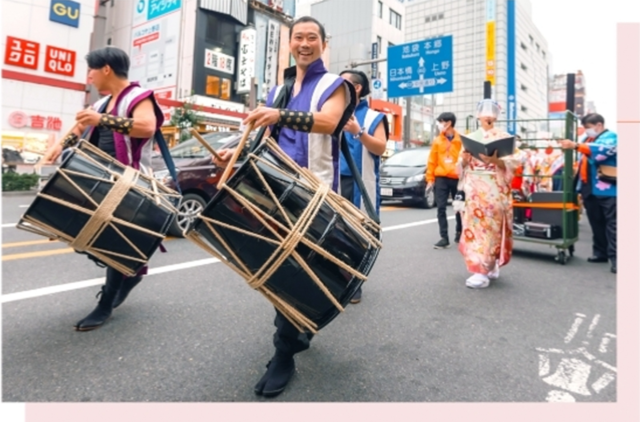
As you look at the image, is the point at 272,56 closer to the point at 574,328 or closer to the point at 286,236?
the point at 574,328

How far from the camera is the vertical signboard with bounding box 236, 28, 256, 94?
20.3 metres

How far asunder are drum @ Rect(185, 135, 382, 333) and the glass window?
20.1 m

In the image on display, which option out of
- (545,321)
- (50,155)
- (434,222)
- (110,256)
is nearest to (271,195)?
(110,256)

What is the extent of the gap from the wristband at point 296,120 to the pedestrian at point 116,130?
104 cm

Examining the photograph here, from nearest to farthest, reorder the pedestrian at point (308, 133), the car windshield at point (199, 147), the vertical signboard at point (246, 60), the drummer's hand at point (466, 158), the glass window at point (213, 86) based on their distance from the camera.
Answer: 1. the pedestrian at point (308, 133)
2. the drummer's hand at point (466, 158)
3. the car windshield at point (199, 147)
4. the glass window at point (213, 86)
5. the vertical signboard at point (246, 60)

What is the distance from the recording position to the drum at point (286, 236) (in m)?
1.28

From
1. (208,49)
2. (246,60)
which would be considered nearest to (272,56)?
(246,60)

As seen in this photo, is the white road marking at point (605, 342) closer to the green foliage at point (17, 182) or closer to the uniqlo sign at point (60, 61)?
the green foliage at point (17, 182)

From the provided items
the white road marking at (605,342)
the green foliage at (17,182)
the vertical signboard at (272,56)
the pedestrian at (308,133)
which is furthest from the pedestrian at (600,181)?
the vertical signboard at (272,56)

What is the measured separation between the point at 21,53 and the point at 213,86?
310 inches

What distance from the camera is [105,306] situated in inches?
92.7

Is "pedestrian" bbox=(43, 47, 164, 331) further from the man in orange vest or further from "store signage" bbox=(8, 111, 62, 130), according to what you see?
"store signage" bbox=(8, 111, 62, 130)

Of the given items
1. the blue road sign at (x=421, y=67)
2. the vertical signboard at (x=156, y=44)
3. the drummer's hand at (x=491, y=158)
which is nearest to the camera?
the drummer's hand at (x=491, y=158)

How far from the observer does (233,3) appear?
2053cm
